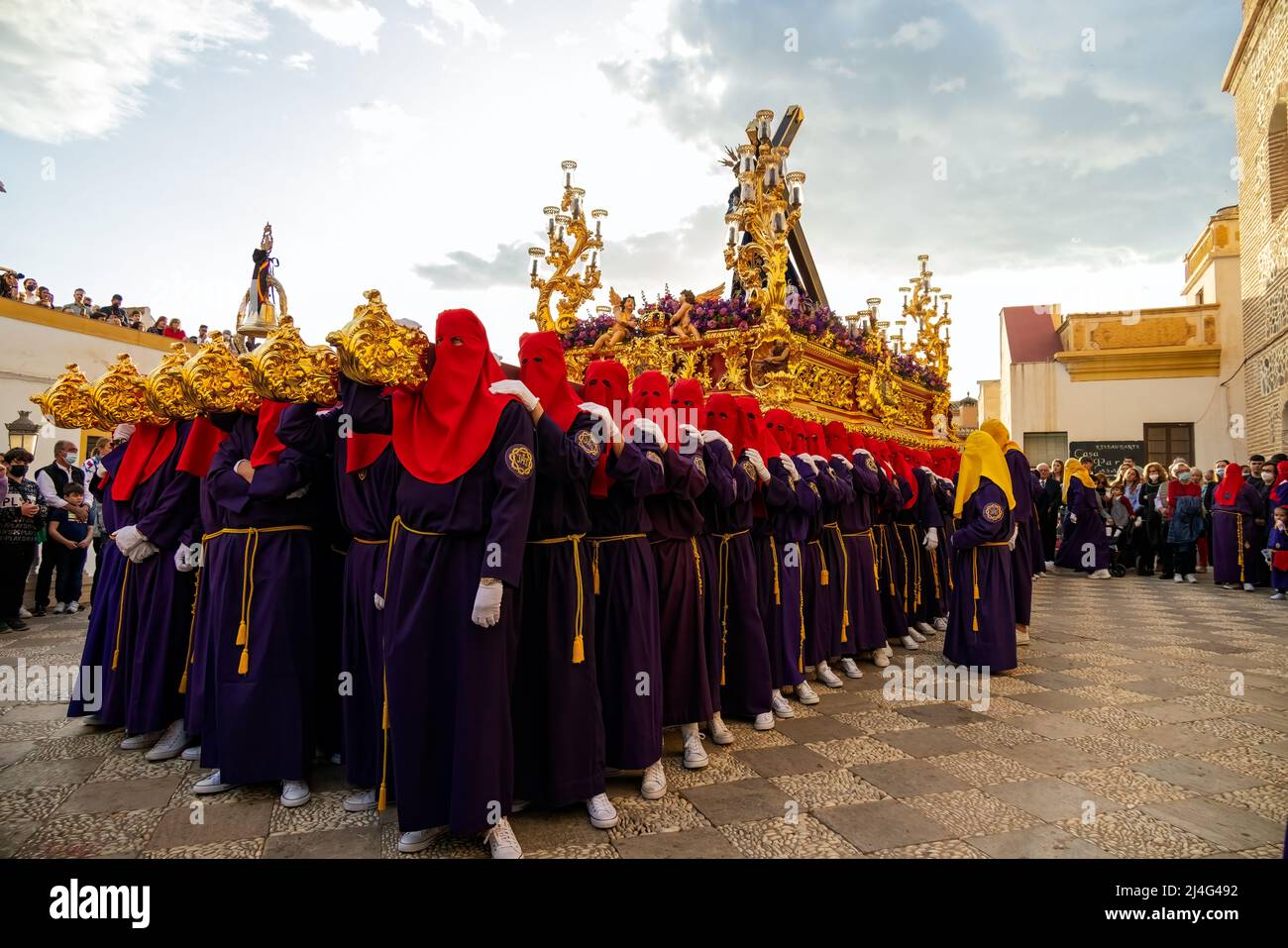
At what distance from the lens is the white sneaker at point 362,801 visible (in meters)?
3.46

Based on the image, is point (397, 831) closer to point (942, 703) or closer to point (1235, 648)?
point (942, 703)

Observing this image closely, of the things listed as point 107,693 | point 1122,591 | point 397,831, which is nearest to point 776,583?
point 397,831

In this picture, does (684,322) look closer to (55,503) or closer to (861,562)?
(861,562)

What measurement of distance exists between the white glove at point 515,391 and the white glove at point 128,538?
261cm

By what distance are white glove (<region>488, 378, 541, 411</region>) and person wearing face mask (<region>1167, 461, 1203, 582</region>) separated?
1399 cm

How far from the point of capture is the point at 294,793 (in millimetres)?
3518

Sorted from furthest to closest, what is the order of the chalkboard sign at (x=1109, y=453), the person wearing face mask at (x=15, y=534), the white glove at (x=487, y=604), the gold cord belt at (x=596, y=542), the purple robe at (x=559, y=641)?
the chalkboard sign at (x=1109, y=453) < the person wearing face mask at (x=15, y=534) < the gold cord belt at (x=596, y=542) < the purple robe at (x=559, y=641) < the white glove at (x=487, y=604)

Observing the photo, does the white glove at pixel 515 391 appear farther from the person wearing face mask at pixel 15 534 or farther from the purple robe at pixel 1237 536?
the purple robe at pixel 1237 536

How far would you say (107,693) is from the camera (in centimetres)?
455

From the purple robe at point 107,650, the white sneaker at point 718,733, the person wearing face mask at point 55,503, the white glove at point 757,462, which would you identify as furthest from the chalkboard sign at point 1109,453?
the person wearing face mask at point 55,503

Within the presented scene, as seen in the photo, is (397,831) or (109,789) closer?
(397,831)

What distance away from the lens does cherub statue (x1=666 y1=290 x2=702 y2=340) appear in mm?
9453

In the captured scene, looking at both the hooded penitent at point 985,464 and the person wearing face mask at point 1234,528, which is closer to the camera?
the hooded penitent at point 985,464

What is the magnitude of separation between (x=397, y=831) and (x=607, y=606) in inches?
55.1
